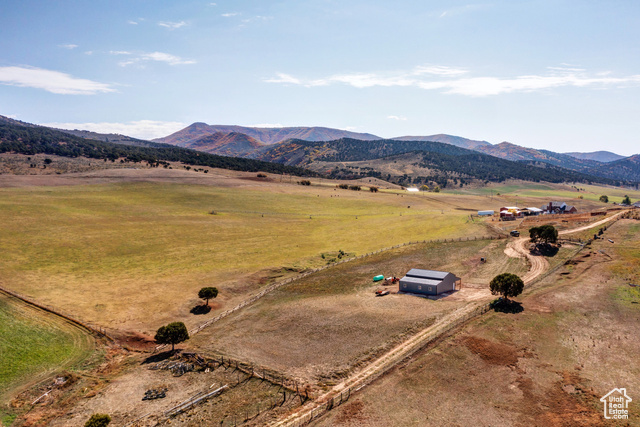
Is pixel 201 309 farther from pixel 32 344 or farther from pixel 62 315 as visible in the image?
pixel 32 344

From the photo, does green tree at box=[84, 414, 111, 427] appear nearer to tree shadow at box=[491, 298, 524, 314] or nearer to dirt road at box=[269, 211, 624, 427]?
dirt road at box=[269, 211, 624, 427]

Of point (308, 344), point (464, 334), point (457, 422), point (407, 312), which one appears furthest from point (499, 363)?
point (308, 344)

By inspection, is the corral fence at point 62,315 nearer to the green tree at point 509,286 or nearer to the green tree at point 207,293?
the green tree at point 207,293

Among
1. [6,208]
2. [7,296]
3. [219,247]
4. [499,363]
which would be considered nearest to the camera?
[499,363]

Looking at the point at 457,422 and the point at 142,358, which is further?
the point at 142,358

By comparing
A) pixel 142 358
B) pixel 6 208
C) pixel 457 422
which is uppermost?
pixel 6 208

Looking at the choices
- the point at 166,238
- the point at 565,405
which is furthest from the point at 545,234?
the point at 166,238

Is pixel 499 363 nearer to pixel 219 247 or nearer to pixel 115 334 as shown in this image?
pixel 115 334
